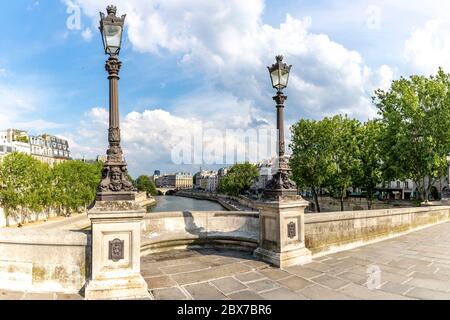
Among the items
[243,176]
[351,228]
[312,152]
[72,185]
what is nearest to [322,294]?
[351,228]

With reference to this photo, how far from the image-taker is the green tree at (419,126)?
86.0ft

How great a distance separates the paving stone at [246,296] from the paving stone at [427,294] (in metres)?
2.65

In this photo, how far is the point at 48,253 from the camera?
5.56 metres

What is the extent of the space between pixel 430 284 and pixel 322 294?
2.31 metres

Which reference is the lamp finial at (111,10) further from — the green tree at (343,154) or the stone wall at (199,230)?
the green tree at (343,154)

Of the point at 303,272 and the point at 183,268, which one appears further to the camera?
the point at 183,268

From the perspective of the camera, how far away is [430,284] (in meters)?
5.95

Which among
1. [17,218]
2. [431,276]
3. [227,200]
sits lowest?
[227,200]

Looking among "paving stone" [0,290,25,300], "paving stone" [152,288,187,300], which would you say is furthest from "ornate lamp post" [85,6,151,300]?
"paving stone" [0,290,25,300]

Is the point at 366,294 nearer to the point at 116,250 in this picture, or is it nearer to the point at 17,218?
the point at 116,250
